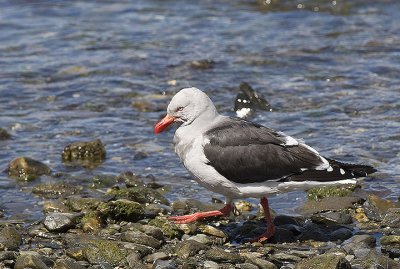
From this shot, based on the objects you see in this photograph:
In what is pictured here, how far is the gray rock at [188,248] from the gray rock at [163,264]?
19 centimetres

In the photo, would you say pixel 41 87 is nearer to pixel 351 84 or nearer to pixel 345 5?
pixel 351 84

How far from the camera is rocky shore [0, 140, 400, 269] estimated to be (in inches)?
298

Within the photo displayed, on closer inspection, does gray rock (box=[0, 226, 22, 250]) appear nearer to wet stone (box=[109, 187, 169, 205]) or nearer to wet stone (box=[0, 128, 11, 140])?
wet stone (box=[109, 187, 169, 205])

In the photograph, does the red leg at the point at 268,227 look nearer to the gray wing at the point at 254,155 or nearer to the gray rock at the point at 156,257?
the gray wing at the point at 254,155

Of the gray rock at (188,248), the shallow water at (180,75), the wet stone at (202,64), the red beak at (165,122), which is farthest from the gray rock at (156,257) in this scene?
the wet stone at (202,64)

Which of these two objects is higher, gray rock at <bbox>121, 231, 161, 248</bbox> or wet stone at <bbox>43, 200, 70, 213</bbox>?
gray rock at <bbox>121, 231, 161, 248</bbox>

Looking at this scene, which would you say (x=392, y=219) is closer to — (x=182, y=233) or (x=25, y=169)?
(x=182, y=233)

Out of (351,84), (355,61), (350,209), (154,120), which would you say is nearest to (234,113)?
(154,120)

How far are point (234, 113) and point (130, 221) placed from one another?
464 cm

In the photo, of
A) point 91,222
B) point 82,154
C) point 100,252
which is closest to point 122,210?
point 91,222

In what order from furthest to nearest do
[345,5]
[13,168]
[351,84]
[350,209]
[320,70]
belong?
[345,5] < [320,70] < [351,84] < [13,168] < [350,209]

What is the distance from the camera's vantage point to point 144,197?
944 centimetres

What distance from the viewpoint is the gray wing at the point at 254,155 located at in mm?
8266

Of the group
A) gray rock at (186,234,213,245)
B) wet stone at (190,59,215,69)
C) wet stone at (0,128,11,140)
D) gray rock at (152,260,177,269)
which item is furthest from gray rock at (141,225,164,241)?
wet stone at (190,59,215,69)
